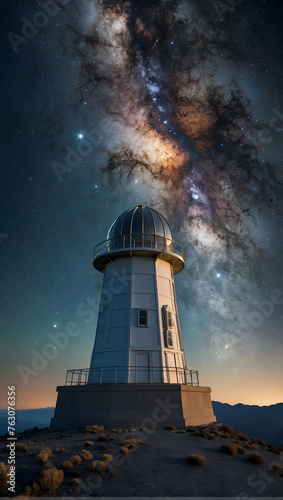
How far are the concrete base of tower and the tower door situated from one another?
7.25ft

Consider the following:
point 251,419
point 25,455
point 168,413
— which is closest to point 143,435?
point 168,413

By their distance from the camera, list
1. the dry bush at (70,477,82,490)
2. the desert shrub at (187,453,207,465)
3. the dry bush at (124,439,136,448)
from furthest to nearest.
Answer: the dry bush at (124,439,136,448)
the desert shrub at (187,453,207,465)
the dry bush at (70,477,82,490)

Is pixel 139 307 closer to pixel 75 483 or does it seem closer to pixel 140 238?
pixel 140 238

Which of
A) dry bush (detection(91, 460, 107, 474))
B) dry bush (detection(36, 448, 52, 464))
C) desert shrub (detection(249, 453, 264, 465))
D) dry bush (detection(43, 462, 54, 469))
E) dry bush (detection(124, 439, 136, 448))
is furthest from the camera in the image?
desert shrub (detection(249, 453, 264, 465))

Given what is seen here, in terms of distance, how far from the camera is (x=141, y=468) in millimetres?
8570

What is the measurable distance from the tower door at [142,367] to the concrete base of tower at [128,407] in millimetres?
2210

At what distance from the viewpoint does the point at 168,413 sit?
14.0 m

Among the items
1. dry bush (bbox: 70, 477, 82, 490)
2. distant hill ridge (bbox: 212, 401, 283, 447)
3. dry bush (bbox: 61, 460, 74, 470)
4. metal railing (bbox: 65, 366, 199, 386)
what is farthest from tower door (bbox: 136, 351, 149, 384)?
distant hill ridge (bbox: 212, 401, 283, 447)

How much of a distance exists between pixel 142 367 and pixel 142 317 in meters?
2.84

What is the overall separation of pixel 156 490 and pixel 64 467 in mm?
2495

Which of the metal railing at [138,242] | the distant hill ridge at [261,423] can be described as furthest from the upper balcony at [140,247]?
the distant hill ridge at [261,423]

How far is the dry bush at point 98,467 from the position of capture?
7.95 metres

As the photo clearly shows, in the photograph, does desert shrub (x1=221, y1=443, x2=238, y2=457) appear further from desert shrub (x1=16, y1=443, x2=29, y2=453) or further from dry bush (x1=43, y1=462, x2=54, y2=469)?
desert shrub (x1=16, y1=443, x2=29, y2=453)

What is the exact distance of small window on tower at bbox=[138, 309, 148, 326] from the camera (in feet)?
59.1
